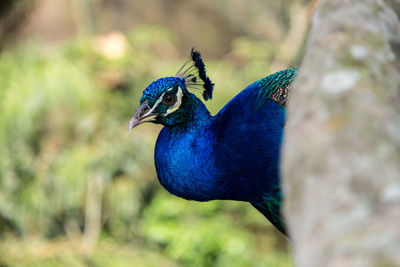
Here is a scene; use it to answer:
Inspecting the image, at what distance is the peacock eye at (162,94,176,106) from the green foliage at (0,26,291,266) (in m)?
1.85

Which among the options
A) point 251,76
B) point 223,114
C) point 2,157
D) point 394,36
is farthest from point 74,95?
Answer: point 394,36

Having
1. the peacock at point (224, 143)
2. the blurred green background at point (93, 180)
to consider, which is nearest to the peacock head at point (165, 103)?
the peacock at point (224, 143)

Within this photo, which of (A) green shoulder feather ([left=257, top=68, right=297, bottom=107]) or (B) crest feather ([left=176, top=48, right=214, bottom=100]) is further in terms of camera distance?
(B) crest feather ([left=176, top=48, right=214, bottom=100])

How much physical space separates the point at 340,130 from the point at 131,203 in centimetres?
269

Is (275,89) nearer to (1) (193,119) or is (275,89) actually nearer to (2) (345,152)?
(1) (193,119)

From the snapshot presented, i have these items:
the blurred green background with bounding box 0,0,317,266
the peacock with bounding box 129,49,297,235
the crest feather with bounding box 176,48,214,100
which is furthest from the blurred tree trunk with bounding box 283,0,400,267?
the blurred green background with bounding box 0,0,317,266

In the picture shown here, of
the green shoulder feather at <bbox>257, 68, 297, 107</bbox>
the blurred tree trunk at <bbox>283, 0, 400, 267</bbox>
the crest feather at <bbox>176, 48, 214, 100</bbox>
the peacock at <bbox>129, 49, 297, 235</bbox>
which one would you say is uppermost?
the crest feather at <bbox>176, 48, 214, 100</bbox>

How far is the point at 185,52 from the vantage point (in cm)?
505

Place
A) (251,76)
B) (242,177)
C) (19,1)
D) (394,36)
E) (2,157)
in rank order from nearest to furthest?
1. (394,36)
2. (242,177)
3. (19,1)
4. (2,157)
5. (251,76)

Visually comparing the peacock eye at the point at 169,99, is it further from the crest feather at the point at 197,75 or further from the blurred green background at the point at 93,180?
the blurred green background at the point at 93,180

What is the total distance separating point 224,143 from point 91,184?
2.08m

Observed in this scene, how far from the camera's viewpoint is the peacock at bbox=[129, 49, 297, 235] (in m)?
1.13

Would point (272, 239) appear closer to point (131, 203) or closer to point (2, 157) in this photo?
point (131, 203)

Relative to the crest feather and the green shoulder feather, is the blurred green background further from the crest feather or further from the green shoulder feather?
the green shoulder feather
